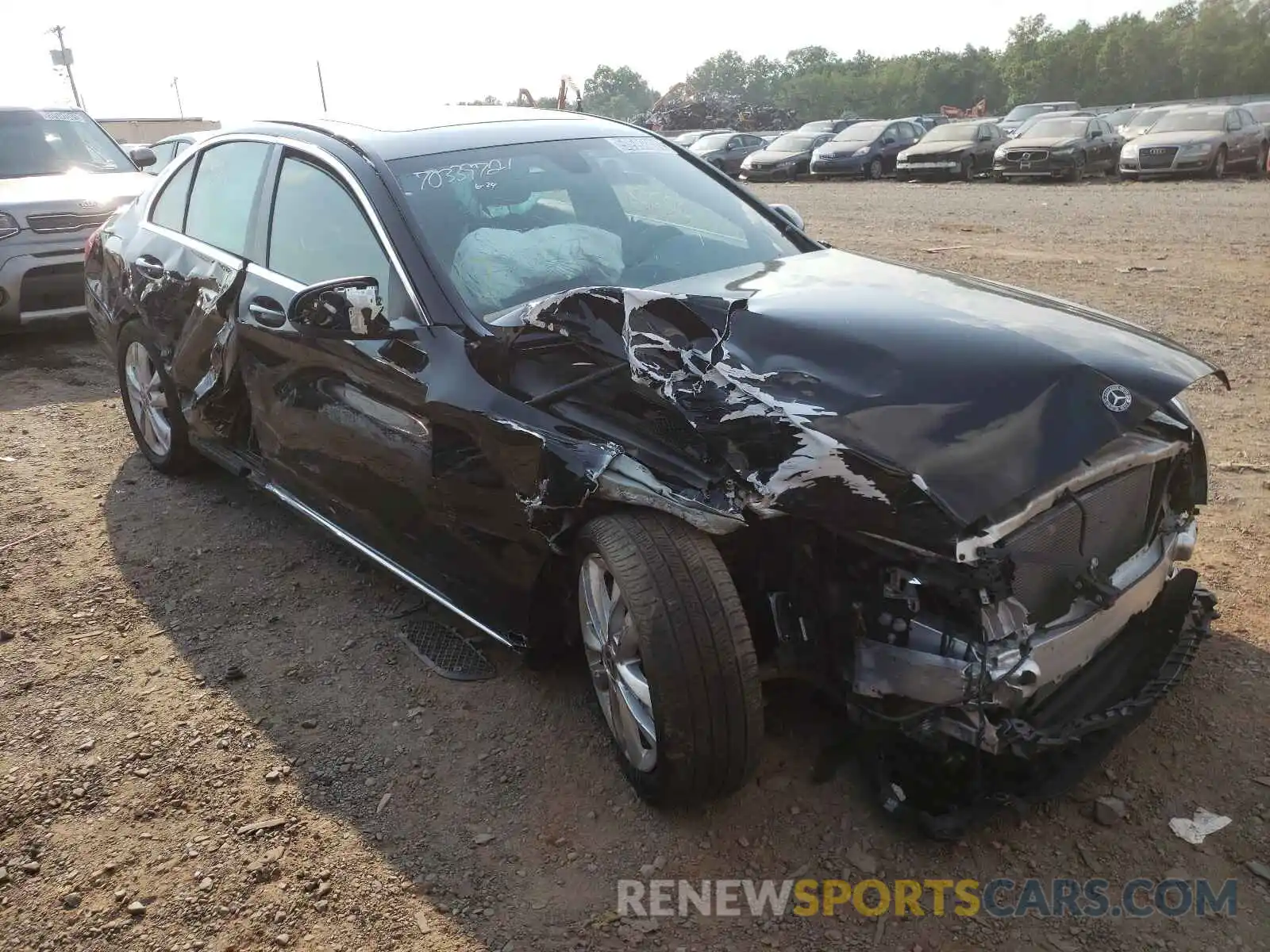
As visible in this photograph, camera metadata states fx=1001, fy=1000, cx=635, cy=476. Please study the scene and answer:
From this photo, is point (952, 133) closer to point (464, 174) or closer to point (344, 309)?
point (464, 174)

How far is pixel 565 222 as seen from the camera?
345cm

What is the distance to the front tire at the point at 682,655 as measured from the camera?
7.90ft

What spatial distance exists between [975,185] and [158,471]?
19.3 metres

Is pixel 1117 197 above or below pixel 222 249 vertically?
below

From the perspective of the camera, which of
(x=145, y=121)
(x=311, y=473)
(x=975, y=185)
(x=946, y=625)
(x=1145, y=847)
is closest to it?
(x=946, y=625)

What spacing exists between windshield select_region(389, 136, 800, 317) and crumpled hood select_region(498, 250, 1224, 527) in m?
0.35

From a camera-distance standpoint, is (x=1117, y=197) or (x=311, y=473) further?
(x=1117, y=197)

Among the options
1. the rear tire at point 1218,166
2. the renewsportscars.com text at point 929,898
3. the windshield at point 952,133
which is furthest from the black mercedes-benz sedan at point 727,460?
the windshield at point 952,133

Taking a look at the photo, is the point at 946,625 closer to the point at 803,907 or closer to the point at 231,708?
the point at 803,907

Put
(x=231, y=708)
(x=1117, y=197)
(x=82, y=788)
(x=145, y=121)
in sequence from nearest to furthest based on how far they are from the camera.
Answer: (x=82, y=788)
(x=231, y=708)
(x=1117, y=197)
(x=145, y=121)

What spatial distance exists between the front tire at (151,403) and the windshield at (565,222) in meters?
2.11

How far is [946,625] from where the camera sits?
7.64 ft

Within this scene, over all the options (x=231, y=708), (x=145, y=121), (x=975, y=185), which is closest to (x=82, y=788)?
(x=231, y=708)

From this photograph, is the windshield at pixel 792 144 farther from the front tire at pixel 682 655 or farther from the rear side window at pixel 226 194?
the front tire at pixel 682 655
